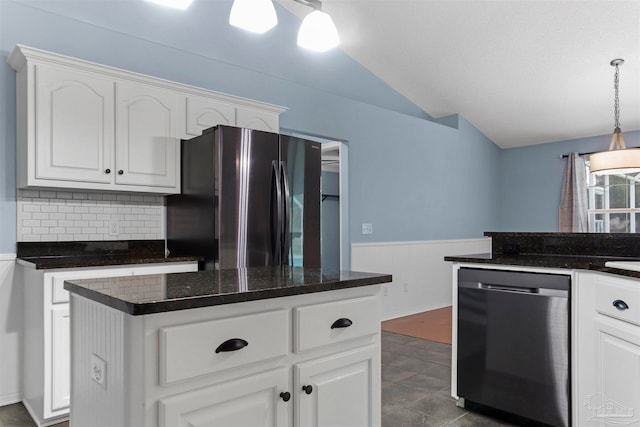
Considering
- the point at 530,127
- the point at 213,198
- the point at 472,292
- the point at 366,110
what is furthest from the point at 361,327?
the point at 530,127

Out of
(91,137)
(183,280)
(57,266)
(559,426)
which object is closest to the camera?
(183,280)

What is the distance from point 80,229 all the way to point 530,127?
226 inches

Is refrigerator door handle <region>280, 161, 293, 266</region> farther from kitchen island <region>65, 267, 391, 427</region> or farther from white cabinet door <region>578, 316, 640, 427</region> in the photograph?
white cabinet door <region>578, 316, 640, 427</region>

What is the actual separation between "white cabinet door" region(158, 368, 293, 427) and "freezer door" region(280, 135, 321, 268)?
1916mm

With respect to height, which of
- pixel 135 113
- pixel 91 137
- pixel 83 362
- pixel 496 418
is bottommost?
pixel 496 418

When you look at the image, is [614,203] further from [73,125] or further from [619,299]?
[73,125]

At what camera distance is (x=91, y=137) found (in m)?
2.81

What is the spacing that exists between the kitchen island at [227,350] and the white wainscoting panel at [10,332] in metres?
→ 1.66

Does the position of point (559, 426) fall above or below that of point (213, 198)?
below

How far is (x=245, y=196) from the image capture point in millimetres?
3068

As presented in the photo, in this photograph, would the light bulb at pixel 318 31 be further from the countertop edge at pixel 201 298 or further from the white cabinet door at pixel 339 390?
the white cabinet door at pixel 339 390

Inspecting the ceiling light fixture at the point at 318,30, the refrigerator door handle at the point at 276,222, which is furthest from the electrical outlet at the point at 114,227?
the ceiling light fixture at the point at 318,30

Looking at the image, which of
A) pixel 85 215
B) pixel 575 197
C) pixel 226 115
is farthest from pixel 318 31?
pixel 575 197

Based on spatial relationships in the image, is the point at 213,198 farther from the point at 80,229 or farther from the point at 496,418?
the point at 496,418
